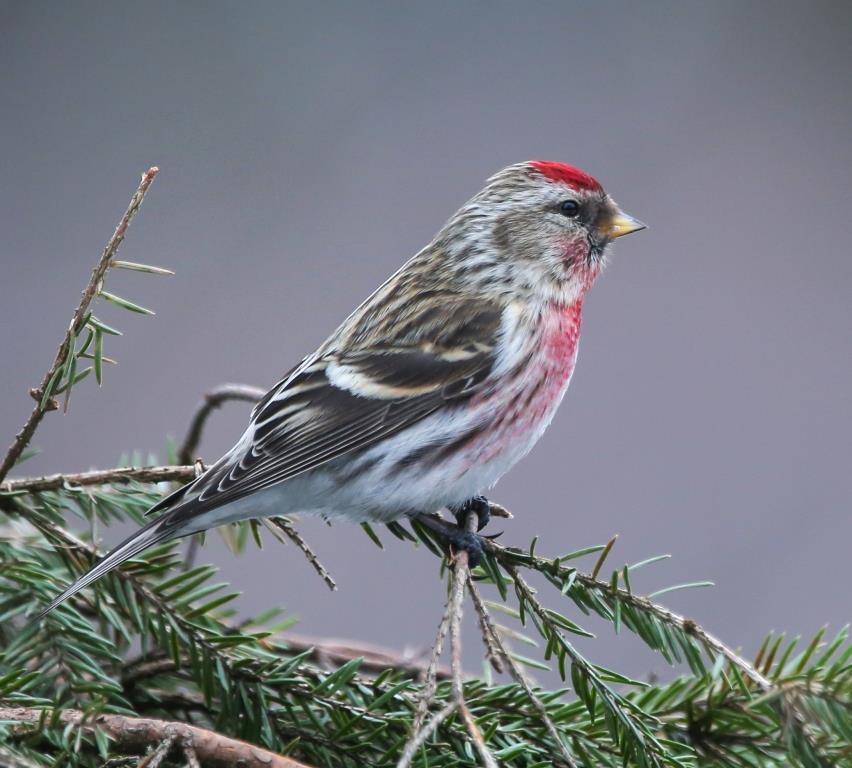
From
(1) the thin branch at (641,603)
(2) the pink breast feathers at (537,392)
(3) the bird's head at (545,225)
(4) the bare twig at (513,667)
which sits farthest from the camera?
→ (3) the bird's head at (545,225)

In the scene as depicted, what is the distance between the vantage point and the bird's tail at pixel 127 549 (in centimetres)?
109

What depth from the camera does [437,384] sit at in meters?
1.68

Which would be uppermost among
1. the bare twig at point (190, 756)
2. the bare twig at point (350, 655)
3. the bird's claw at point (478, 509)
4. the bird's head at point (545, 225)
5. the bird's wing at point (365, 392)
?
the bird's head at point (545, 225)

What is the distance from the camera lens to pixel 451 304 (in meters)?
1.80

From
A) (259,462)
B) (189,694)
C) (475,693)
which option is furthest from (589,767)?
(259,462)

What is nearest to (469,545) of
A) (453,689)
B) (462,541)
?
(462,541)

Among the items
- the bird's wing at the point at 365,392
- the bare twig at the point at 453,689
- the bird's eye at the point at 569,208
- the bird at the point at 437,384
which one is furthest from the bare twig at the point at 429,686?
the bird's eye at the point at 569,208

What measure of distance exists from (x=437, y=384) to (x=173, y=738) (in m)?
0.94

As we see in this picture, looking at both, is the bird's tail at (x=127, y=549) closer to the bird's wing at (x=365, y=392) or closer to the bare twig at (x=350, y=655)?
the bare twig at (x=350, y=655)

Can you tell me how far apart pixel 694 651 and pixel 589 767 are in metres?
0.17

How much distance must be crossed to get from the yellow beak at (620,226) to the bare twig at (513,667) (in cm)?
104

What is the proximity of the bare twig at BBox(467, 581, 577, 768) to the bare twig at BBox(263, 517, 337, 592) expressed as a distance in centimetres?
17

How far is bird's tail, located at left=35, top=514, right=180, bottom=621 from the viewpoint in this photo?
109 cm

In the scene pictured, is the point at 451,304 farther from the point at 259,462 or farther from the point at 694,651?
the point at 694,651
